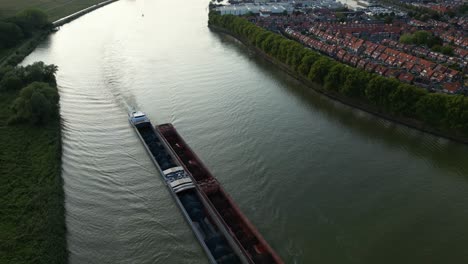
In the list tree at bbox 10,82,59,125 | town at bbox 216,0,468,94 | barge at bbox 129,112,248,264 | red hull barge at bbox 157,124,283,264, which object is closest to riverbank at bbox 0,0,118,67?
tree at bbox 10,82,59,125

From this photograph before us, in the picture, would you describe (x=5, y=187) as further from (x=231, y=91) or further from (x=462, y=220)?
(x=462, y=220)

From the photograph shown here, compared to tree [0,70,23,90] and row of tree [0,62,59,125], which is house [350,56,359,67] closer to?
row of tree [0,62,59,125]

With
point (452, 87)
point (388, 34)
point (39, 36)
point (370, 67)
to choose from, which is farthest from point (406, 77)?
point (39, 36)

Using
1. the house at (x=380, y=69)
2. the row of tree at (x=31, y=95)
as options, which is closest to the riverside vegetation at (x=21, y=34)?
the row of tree at (x=31, y=95)

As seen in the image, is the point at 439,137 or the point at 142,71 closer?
the point at 439,137

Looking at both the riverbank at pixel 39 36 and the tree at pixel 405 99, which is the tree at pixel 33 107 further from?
the tree at pixel 405 99

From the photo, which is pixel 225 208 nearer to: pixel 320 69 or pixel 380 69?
pixel 320 69

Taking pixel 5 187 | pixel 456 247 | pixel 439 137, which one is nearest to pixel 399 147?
pixel 439 137
